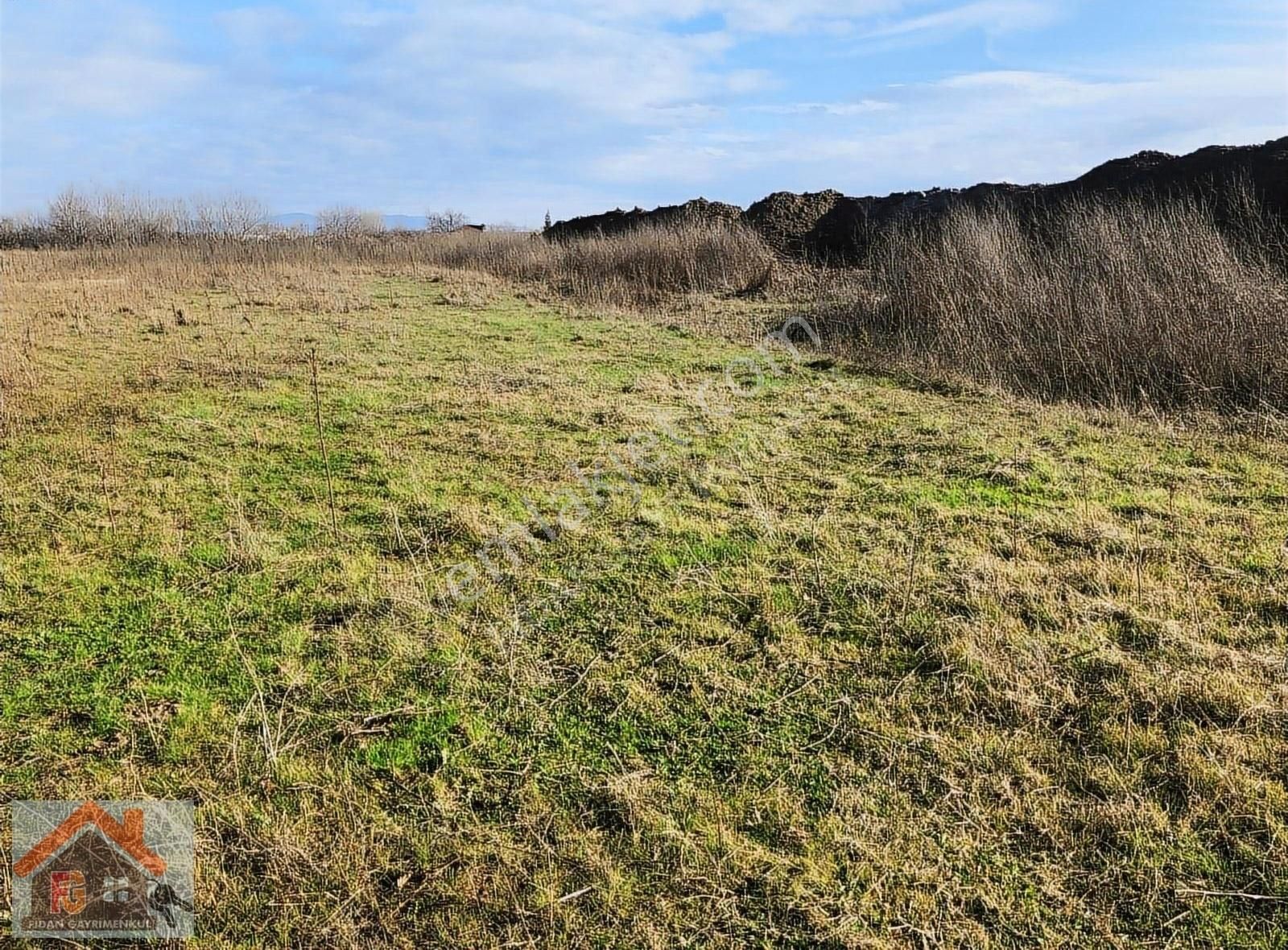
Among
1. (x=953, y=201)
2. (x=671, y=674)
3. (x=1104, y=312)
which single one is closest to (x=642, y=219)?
(x=953, y=201)

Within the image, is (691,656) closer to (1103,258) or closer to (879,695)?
(879,695)

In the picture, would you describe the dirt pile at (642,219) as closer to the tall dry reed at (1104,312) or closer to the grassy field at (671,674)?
the tall dry reed at (1104,312)

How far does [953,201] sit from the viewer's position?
1606 centimetres

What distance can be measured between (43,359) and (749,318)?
339 inches

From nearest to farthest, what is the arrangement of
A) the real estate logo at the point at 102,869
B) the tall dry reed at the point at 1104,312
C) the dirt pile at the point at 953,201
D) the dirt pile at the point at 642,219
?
the real estate logo at the point at 102,869, the tall dry reed at the point at 1104,312, the dirt pile at the point at 953,201, the dirt pile at the point at 642,219

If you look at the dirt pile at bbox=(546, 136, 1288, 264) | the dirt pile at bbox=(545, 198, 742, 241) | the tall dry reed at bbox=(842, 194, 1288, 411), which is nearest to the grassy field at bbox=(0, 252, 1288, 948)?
the tall dry reed at bbox=(842, 194, 1288, 411)

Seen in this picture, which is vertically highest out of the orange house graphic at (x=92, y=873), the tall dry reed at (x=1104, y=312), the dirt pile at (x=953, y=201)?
the dirt pile at (x=953, y=201)

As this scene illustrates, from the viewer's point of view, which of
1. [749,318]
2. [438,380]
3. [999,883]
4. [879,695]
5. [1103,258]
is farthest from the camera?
[749,318]

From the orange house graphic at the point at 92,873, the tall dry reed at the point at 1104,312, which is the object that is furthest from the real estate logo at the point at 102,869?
the tall dry reed at the point at 1104,312

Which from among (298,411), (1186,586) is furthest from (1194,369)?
(298,411)

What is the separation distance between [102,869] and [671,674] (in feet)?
5.75

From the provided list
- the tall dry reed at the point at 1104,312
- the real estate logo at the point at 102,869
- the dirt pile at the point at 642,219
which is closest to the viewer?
the real estate logo at the point at 102,869

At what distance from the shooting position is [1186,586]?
11.0 ft

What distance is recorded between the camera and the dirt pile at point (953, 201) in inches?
435
